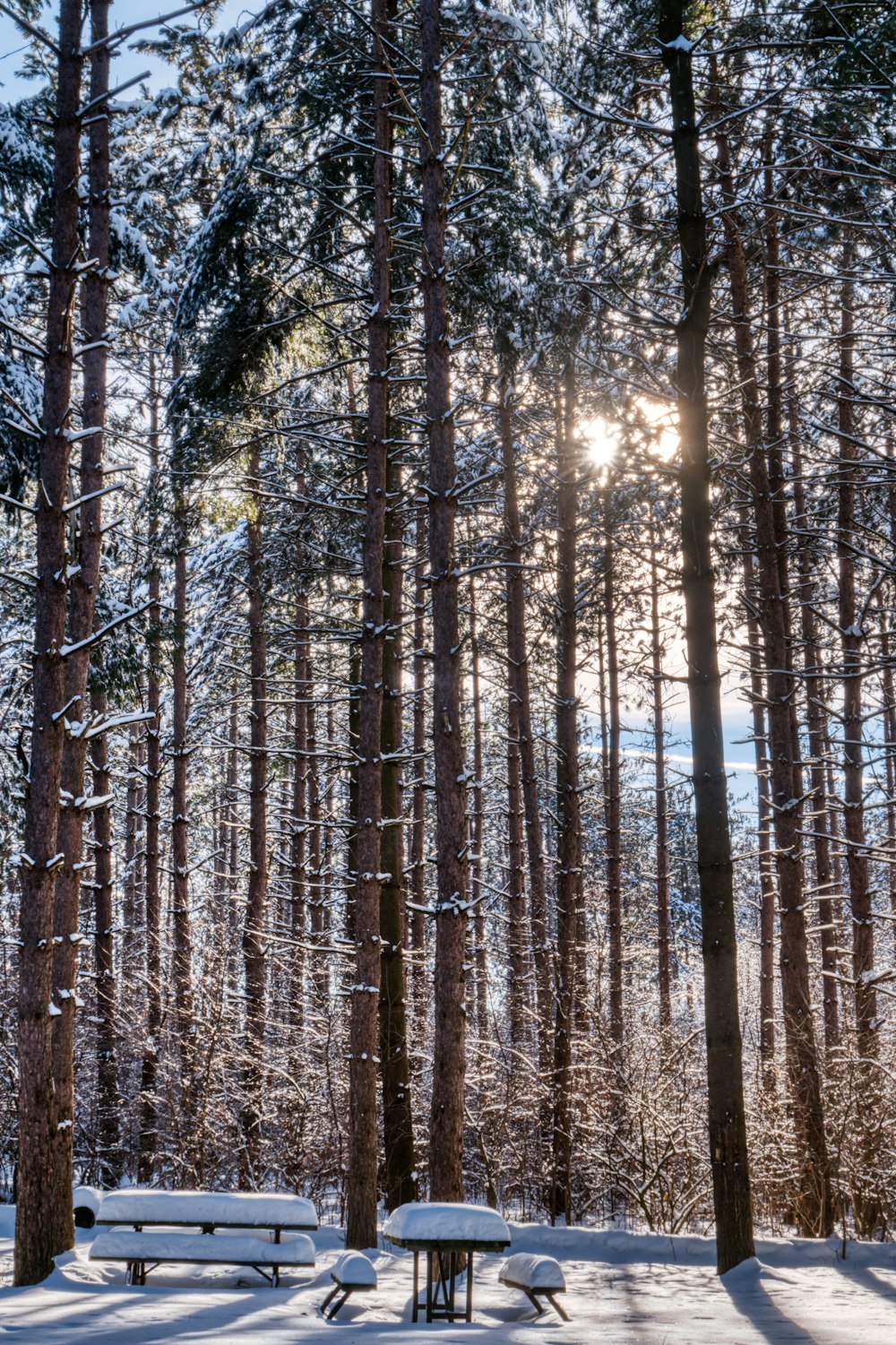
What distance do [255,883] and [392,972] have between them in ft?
17.2

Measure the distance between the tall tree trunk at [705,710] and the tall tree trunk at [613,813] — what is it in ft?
15.9

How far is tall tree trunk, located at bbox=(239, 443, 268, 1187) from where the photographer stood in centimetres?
1384

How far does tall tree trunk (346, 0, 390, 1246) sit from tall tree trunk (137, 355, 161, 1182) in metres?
2.78

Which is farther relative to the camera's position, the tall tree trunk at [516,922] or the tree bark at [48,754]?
the tall tree trunk at [516,922]

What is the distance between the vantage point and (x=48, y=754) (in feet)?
23.5

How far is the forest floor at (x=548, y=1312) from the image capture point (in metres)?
5.41

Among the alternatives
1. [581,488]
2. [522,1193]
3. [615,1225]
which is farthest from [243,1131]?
[581,488]

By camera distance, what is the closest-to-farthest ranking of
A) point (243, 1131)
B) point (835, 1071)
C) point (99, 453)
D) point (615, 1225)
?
point (99, 453) < point (835, 1071) < point (615, 1225) < point (243, 1131)

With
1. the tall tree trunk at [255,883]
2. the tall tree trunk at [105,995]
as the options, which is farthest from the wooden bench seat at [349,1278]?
the tall tree trunk at [105,995]

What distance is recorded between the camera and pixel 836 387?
1255 centimetres

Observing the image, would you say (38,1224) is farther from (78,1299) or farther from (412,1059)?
(412,1059)

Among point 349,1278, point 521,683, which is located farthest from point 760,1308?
point 521,683

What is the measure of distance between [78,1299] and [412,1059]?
34.4 ft

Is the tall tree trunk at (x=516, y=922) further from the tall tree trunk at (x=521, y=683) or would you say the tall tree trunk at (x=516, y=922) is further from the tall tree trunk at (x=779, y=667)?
the tall tree trunk at (x=779, y=667)
